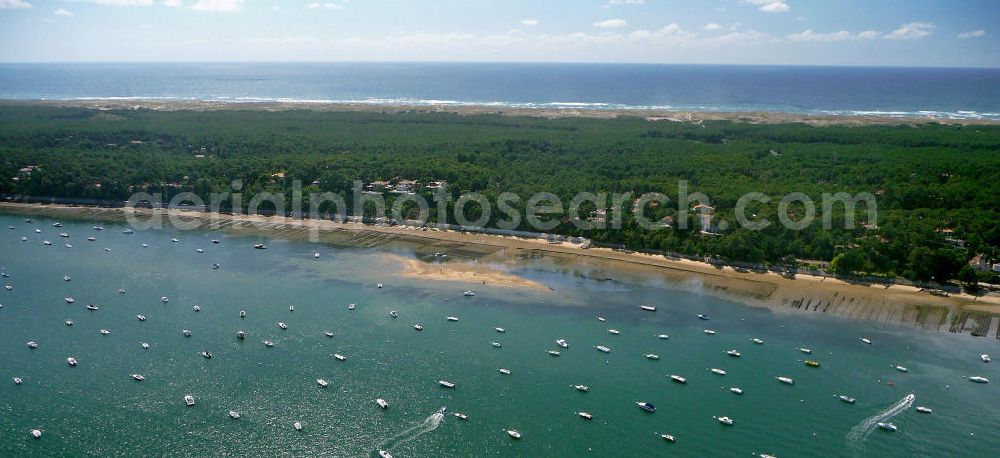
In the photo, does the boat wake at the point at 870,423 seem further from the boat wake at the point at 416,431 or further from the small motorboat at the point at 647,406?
the boat wake at the point at 416,431

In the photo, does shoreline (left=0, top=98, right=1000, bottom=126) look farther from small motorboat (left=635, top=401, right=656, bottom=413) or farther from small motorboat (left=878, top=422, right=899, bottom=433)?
small motorboat (left=635, top=401, right=656, bottom=413)

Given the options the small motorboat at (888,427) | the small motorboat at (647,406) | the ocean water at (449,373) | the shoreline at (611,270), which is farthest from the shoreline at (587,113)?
the small motorboat at (647,406)

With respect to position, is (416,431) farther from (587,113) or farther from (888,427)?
(587,113)

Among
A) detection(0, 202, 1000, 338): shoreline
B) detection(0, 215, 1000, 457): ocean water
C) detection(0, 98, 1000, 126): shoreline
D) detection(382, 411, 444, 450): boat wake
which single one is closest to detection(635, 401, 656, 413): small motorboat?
detection(0, 215, 1000, 457): ocean water

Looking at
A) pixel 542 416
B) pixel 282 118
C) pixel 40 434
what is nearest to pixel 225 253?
pixel 40 434

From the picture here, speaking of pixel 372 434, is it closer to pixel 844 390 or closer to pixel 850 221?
pixel 844 390

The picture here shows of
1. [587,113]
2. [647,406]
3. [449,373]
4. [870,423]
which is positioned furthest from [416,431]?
[587,113]
